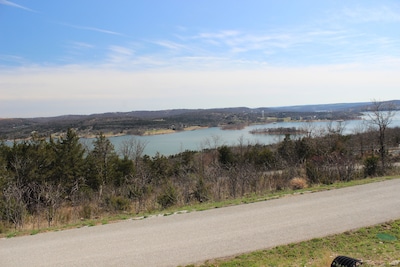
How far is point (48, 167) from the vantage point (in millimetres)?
23375

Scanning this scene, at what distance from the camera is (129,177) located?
83.3 ft

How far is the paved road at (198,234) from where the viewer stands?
638cm

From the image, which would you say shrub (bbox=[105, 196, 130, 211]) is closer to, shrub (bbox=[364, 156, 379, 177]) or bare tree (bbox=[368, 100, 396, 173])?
shrub (bbox=[364, 156, 379, 177])

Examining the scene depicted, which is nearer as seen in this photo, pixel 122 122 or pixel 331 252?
pixel 331 252

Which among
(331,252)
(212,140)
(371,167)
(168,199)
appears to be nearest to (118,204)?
(168,199)

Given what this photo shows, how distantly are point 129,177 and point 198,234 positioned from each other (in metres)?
18.8

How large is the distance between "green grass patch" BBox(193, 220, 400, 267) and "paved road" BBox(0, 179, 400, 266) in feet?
1.06

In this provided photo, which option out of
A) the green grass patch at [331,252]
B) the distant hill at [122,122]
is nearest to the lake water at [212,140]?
the distant hill at [122,122]

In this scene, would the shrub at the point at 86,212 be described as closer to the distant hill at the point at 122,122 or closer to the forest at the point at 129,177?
the forest at the point at 129,177

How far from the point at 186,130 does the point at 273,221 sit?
3439 inches

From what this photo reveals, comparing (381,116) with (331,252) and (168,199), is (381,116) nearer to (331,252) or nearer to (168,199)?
(168,199)

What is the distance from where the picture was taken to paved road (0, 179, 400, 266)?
6.38m

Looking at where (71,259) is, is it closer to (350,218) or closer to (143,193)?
(350,218)

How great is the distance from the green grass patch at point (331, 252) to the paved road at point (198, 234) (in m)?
0.32
